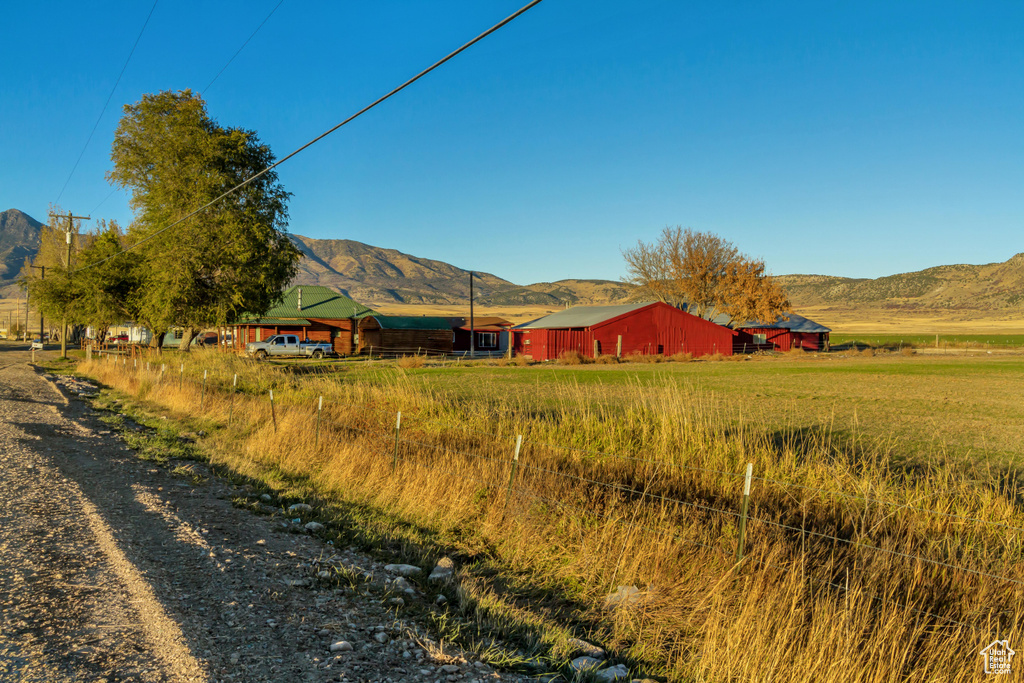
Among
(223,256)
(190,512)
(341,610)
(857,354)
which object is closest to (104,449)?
(190,512)

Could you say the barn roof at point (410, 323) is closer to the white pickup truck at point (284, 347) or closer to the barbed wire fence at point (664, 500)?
the white pickup truck at point (284, 347)

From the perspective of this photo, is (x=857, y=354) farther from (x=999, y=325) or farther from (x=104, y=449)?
(x=999, y=325)

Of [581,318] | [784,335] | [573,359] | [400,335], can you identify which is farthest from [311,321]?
[784,335]

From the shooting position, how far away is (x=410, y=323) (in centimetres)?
6700

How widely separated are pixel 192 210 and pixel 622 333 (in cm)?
3429

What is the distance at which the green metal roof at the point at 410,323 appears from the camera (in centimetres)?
6507

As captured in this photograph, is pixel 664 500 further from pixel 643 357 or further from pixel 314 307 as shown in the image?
pixel 314 307

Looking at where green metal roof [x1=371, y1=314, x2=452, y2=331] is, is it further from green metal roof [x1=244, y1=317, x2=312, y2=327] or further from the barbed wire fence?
the barbed wire fence

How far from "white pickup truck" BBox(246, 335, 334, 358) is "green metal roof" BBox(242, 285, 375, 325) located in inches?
A: 364

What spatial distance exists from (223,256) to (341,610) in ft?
107

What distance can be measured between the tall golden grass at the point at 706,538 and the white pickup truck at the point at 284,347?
4142 centimetres

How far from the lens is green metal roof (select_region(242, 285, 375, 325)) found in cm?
6406

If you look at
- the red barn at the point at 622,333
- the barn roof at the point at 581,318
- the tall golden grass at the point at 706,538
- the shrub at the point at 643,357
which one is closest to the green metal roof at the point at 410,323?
the red barn at the point at 622,333

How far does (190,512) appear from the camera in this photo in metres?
8.12
